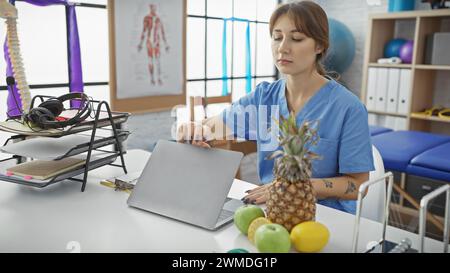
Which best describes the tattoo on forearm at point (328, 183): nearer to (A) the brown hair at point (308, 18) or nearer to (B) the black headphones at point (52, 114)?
(A) the brown hair at point (308, 18)

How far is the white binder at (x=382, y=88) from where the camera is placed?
357 cm

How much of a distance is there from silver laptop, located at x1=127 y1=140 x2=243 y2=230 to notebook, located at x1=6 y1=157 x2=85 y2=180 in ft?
0.89

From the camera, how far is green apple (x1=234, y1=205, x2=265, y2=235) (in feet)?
2.97

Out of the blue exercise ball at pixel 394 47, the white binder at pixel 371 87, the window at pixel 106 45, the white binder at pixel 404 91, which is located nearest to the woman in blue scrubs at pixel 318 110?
the window at pixel 106 45

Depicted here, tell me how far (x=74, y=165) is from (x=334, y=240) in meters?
0.78

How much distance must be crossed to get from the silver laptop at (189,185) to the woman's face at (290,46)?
419 mm

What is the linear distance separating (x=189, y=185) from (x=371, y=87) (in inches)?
120

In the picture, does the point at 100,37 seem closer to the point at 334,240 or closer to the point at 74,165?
the point at 74,165

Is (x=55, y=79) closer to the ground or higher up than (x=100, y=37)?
closer to the ground

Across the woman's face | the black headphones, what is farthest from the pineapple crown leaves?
the black headphones

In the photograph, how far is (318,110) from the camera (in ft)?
4.44

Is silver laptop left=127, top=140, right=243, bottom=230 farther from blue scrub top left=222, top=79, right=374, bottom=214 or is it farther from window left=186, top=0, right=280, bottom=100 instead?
window left=186, top=0, right=280, bottom=100
